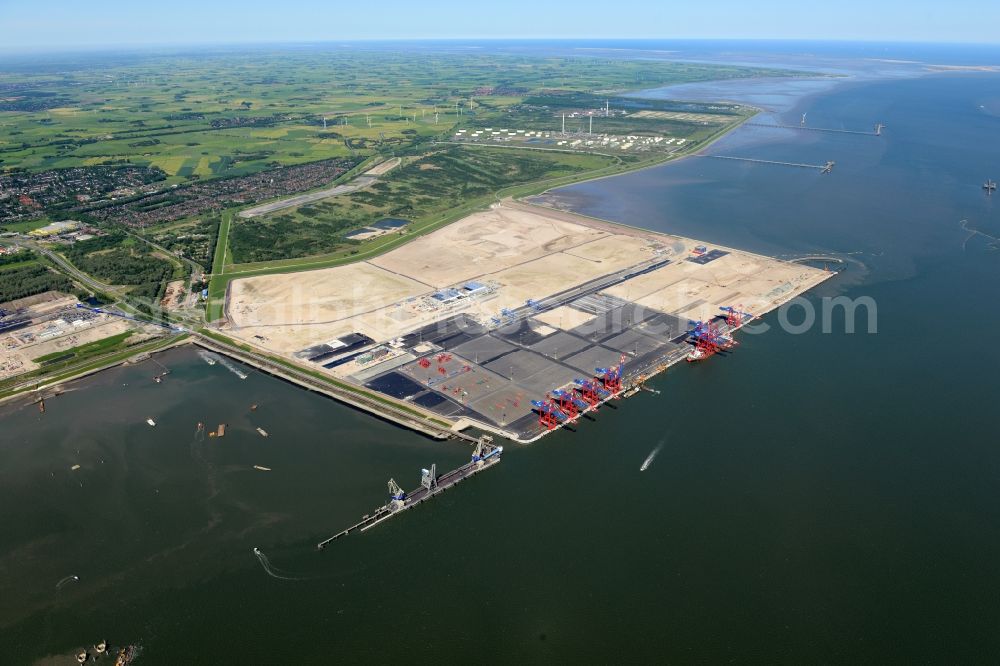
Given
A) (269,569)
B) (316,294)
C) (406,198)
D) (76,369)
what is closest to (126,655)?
(269,569)

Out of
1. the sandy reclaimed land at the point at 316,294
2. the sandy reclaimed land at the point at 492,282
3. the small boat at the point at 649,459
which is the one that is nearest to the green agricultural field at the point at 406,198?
the sandy reclaimed land at the point at 316,294

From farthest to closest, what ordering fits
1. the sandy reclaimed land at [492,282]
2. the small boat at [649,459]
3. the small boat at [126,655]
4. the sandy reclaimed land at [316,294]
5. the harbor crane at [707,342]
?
the sandy reclaimed land at [316,294], the sandy reclaimed land at [492,282], the harbor crane at [707,342], the small boat at [649,459], the small boat at [126,655]

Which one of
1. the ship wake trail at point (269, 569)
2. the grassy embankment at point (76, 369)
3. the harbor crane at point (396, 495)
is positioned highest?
the grassy embankment at point (76, 369)

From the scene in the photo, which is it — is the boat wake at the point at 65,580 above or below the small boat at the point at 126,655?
above

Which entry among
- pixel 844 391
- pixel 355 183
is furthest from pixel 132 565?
pixel 355 183

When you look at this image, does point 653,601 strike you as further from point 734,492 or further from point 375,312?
point 375,312

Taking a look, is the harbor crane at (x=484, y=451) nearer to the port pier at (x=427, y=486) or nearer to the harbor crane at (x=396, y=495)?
the port pier at (x=427, y=486)

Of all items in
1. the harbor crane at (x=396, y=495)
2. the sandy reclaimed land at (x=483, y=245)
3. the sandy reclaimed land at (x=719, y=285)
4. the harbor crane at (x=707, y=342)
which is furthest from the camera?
the sandy reclaimed land at (x=483, y=245)
